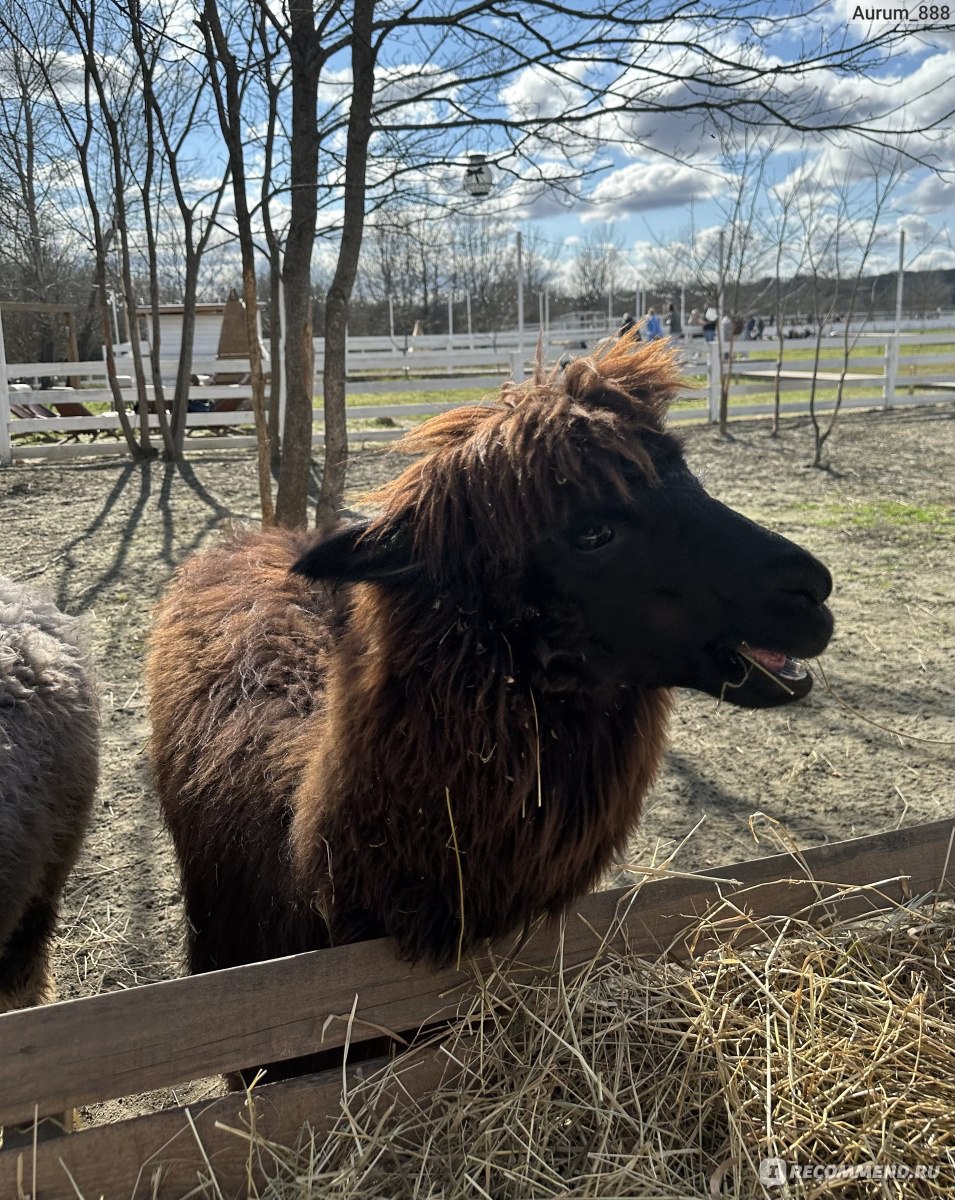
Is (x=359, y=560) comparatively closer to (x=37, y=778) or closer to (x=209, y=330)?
(x=37, y=778)

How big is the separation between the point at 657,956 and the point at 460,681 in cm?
81

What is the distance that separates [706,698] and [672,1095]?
3492 mm

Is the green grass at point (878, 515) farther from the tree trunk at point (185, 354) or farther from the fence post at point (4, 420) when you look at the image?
the fence post at point (4, 420)

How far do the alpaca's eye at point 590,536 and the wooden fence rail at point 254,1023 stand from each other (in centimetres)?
78

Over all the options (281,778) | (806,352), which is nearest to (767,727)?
(281,778)

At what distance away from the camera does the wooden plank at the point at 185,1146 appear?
1.47 m

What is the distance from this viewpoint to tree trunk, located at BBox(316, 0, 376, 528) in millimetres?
5258

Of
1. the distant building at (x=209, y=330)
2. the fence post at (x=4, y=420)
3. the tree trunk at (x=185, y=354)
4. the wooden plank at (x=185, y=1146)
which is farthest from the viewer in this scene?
the distant building at (x=209, y=330)

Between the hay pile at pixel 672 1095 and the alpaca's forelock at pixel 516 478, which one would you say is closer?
the hay pile at pixel 672 1095

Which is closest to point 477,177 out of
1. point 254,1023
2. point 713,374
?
point 254,1023

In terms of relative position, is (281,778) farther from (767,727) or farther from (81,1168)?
(767,727)

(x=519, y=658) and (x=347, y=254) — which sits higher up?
(x=347, y=254)

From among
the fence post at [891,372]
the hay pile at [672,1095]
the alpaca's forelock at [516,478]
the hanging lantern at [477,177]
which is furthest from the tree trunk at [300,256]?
the fence post at [891,372]

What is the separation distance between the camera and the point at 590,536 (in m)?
1.81
